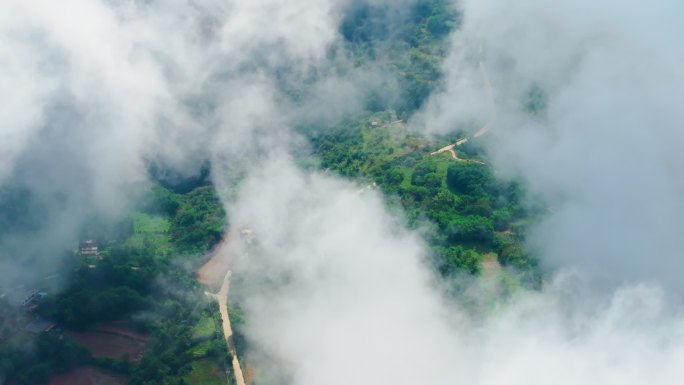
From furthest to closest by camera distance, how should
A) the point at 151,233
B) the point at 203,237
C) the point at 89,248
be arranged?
the point at 151,233 → the point at 203,237 → the point at 89,248

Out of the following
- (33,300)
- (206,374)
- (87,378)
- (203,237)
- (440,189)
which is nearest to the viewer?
(87,378)

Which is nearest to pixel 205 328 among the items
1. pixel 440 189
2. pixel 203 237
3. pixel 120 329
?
pixel 120 329

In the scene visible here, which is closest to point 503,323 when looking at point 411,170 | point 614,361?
point 614,361

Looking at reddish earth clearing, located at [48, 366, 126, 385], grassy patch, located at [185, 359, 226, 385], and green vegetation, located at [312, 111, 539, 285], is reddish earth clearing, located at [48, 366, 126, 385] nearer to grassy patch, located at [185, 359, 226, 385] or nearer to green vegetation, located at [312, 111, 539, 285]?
grassy patch, located at [185, 359, 226, 385]

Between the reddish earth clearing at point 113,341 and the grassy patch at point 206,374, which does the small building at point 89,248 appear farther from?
the grassy patch at point 206,374

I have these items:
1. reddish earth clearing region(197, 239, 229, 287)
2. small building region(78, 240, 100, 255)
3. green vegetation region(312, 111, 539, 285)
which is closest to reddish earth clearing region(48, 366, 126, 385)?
reddish earth clearing region(197, 239, 229, 287)

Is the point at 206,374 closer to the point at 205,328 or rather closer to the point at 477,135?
the point at 205,328

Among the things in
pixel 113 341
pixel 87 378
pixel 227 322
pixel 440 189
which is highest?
pixel 440 189
